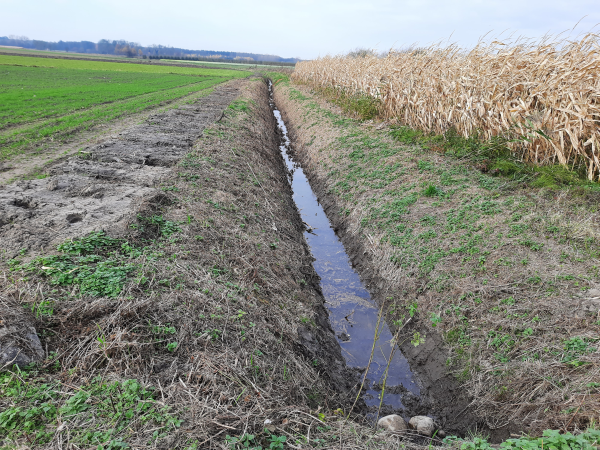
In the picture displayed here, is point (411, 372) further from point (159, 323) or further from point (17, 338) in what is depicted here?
point (17, 338)

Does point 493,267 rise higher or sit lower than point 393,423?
higher

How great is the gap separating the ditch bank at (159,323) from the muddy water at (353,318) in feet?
1.06

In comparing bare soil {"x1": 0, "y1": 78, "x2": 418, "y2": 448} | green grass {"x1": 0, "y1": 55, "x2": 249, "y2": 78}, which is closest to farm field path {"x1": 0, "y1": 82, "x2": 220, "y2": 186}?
bare soil {"x1": 0, "y1": 78, "x2": 418, "y2": 448}

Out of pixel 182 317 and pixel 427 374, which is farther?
pixel 427 374

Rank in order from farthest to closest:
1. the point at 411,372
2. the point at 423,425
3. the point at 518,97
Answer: the point at 518,97
the point at 411,372
the point at 423,425

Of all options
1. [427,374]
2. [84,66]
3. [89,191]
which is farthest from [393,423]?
[84,66]

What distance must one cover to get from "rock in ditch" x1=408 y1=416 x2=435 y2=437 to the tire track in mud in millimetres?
4538

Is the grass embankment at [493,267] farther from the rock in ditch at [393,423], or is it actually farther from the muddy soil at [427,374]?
the rock in ditch at [393,423]

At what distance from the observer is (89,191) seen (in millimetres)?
6406

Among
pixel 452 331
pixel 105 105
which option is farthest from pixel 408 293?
pixel 105 105

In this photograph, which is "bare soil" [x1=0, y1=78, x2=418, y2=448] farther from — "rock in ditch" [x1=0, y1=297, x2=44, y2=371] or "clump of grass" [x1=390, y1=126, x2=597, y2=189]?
"clump of grass" [x1=390, y1=126, x2=597, y2=189]

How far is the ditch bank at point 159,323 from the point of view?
2650 mm

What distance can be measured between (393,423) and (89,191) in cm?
629

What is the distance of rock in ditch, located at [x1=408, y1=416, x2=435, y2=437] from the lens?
372cm
